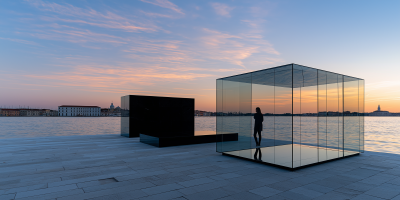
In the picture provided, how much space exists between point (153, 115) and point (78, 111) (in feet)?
620

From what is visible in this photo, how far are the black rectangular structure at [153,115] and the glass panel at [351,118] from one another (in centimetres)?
1085

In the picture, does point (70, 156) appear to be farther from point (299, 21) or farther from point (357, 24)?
point (357, 24)

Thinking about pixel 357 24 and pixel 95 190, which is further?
pixel 357 24

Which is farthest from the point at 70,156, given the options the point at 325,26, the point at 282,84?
the point at 325,26

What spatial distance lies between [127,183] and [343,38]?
15377 mm

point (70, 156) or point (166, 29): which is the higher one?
point (166, 29)

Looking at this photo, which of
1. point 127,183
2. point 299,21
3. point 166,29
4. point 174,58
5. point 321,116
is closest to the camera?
point 127,183

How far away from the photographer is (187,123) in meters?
17.1

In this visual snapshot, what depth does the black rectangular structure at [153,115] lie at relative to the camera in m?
16.3

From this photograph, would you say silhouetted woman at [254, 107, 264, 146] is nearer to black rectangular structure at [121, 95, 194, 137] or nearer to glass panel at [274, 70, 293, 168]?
glass panel at [274, 70, 293, 168]

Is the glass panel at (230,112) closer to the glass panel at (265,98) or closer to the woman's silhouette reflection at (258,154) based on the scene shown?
the woman's silhouette reflection at (258,154)

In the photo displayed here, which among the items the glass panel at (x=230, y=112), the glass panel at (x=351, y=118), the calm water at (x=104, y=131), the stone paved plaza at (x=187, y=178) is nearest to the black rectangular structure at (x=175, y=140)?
the stone paved plaza at (x=187, y=178)

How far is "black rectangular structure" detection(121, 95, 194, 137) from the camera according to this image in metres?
16.3

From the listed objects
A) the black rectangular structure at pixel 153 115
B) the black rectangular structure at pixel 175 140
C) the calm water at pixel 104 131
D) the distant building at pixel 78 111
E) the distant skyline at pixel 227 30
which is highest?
the distant skyline at pixel 227 30
